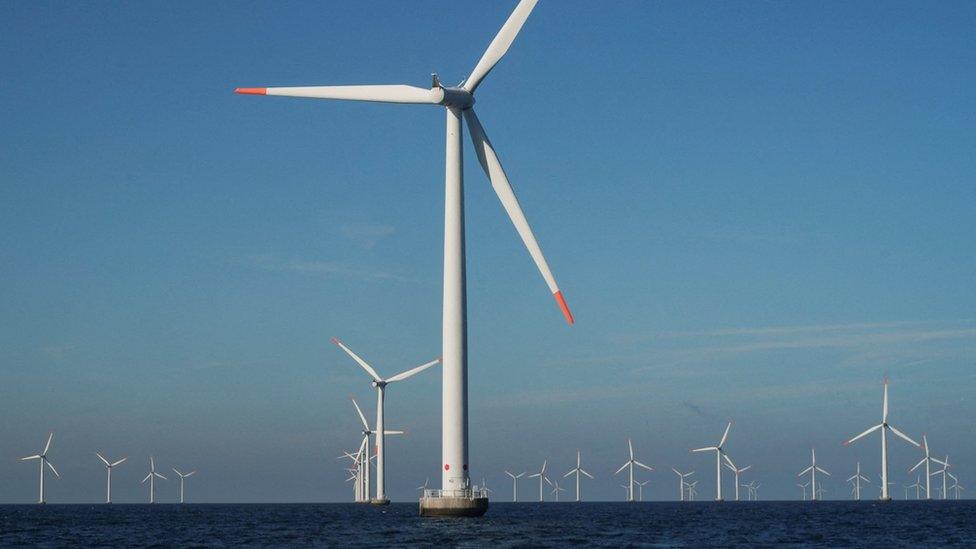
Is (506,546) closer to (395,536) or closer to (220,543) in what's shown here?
(395,536)

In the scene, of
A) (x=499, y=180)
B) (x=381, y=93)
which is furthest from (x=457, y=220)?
(x=381, y=93)

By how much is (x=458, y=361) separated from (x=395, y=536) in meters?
14.4

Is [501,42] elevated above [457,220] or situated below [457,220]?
above

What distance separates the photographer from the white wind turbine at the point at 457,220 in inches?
3885

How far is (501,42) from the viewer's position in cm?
10125

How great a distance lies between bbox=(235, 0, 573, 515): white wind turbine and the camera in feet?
324

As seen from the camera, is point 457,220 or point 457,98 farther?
point 457,98

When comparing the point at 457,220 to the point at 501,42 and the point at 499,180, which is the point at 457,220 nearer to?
the point at 499,180

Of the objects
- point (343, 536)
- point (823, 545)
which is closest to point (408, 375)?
point (343, 536)

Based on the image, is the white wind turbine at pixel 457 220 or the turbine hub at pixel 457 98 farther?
the turbine hub at pixel 457 98

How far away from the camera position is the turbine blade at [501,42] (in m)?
99.9

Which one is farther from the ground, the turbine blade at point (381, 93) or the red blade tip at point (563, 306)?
the turbine blade at point (381, 93)

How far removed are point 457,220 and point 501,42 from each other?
48.5 ft

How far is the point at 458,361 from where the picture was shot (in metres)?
98.7
